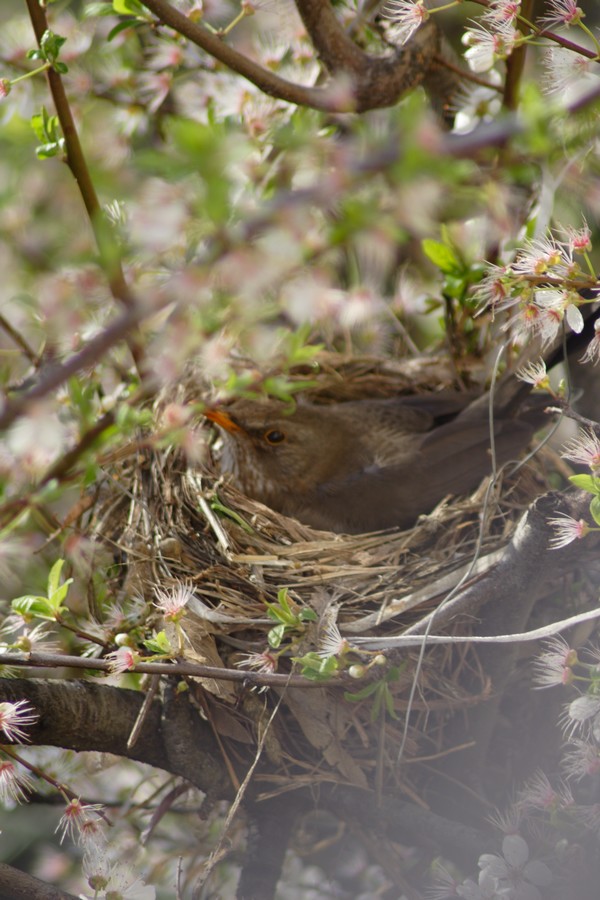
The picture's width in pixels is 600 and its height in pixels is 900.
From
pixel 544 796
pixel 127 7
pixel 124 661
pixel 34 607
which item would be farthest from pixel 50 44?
pixel 544 796

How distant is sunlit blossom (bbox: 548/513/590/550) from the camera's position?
69.4 inches

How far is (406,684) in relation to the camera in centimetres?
236

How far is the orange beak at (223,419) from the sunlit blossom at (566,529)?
1394 millimetres

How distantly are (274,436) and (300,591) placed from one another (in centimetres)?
80

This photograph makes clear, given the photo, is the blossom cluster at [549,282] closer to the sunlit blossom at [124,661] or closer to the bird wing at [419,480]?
the sunlit blossom at [124,661]

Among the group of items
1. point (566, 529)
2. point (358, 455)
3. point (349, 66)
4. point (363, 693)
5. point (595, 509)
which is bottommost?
point (358, 455)

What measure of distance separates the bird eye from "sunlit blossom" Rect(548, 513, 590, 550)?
59.2 inches

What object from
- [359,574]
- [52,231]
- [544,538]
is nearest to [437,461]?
[359,574]

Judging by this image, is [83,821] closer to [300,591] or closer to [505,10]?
[300,591]

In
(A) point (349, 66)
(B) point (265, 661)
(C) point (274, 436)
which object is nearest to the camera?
(B) point (265, 661)

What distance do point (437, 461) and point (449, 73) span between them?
4.00 feet

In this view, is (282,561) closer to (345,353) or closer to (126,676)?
(126,676)

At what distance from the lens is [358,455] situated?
335 cm

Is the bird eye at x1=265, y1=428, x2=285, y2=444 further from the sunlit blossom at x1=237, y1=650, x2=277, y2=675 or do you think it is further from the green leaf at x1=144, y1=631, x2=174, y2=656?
the green leaf at x1=144, y1=631, x2=174, y2=656
